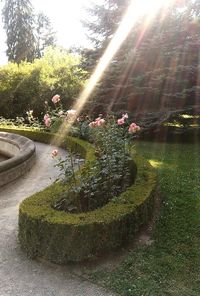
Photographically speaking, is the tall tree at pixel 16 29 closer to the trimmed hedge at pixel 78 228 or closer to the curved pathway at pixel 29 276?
the curved pathway at pixel 29 276

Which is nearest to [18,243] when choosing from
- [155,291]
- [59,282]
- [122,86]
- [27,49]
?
[59,282]

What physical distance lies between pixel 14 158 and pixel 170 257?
493 cm

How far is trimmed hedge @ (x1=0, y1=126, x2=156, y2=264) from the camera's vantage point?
4.11m

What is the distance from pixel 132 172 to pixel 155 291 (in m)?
3.00

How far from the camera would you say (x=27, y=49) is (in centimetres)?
4078

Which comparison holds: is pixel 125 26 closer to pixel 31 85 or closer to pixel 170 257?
pixel 31 85

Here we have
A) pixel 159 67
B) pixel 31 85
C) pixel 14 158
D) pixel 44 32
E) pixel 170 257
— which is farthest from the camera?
pixel 44 32

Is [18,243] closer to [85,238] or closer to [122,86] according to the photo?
[85,238]

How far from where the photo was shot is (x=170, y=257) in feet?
14.2

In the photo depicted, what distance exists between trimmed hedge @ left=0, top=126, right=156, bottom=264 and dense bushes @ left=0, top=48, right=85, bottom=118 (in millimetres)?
14320

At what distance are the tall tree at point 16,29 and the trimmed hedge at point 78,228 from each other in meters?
38.1

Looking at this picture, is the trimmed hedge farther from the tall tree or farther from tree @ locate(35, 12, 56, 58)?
tree @ locate(35, 12, 56, 58)

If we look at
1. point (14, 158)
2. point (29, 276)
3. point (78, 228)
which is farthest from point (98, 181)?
point (14, 158)

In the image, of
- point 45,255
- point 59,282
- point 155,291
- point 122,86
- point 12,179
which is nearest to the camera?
point 155,291
